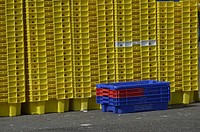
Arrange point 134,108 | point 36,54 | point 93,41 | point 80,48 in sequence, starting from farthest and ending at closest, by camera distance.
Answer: point 93,41 < point 80,48 < point 134,108 < point 36,54

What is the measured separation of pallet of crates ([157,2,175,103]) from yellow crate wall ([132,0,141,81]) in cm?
47

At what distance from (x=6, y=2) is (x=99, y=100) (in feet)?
8.79

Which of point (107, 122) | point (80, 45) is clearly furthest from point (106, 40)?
point (107, 122)

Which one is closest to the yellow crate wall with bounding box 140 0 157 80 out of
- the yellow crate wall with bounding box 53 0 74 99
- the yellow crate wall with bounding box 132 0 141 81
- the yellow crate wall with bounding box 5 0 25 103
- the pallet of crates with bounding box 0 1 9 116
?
the yellow crate wall with bounding box 132 0 141 81

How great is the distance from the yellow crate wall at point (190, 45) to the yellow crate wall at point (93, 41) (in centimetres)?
202

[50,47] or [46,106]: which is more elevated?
[50,47]

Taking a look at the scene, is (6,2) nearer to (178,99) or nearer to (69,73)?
(69,73)

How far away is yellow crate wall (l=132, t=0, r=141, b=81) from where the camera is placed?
42.1 feet

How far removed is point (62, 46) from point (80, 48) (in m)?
0.39

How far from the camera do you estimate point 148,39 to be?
Result: 13.0m

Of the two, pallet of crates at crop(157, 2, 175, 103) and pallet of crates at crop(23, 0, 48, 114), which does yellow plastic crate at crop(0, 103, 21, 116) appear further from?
pallet of crates at crop(157, 2, 175, 103)

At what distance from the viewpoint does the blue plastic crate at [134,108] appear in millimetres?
12062

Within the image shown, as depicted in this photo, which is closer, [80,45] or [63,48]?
[63,48]

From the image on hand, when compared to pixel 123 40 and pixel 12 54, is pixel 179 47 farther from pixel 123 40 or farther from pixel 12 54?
pixel 12 54
